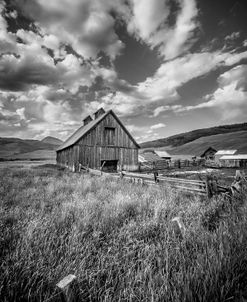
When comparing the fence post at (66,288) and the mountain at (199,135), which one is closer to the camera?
the fence post at (66,288)

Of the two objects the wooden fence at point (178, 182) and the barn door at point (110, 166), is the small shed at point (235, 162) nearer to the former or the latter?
the barn door at point (110, 166)

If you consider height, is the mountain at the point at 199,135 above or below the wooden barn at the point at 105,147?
above

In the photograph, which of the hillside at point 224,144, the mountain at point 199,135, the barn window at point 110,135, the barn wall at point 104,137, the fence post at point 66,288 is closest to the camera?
the fence post at point 66,288

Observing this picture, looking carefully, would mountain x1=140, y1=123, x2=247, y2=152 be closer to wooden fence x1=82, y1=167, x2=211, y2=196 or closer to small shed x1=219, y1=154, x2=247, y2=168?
small shed x1=219, y1=154, x2=247, y2=168

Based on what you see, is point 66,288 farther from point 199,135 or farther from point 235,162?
point 199,135

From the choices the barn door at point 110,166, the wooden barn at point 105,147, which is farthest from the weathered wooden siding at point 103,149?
the barn door at point 110,166

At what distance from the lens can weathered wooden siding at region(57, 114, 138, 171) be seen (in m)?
20.0

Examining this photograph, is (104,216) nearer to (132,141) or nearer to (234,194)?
(234,194)

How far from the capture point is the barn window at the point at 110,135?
70.6 feet

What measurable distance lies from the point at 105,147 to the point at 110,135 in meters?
1.83

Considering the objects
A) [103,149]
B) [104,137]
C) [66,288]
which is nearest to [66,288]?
[66,288]

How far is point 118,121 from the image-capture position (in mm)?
22453

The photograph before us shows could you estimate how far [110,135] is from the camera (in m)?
21.8

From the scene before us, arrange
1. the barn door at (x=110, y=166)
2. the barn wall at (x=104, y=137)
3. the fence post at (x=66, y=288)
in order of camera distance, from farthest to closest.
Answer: the barn door at (x=110, y=166)
the barn wall at (x=104, y=137)
the fence post at (x=66, y=288)
